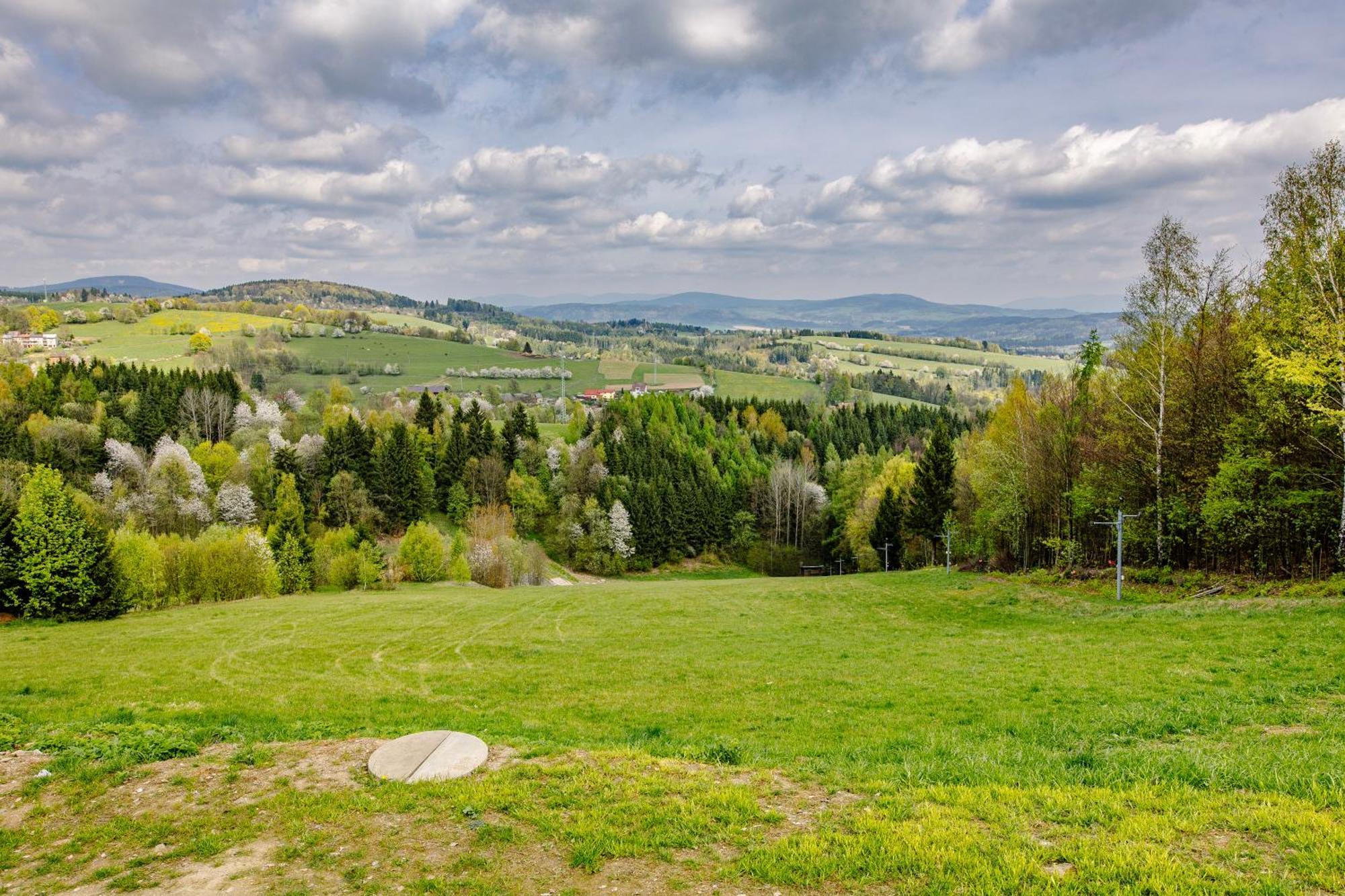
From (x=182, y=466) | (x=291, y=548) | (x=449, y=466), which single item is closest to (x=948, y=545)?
(x=291, y=548)

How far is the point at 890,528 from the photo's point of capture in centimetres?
6744

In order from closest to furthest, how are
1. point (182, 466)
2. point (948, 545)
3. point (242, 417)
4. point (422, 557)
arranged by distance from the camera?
point (948, 545)
point (422, 557)
point (182, 466)
point (242, 417)

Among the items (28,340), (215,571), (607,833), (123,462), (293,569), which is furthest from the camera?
(28,340)

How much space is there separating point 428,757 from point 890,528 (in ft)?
203

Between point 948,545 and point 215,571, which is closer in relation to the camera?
point 948,545

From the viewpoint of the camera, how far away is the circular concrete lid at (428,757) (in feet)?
34.8

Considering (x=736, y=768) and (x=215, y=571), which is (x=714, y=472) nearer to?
(x=215, y=571)

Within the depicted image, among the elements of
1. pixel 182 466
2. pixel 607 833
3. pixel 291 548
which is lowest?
pixel 291 548

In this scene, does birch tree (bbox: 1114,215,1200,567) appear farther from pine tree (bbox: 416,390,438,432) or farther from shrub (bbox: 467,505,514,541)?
pine tree (bbox: 416,390,438,432)

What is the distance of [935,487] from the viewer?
58.5 metres

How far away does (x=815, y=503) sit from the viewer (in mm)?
94250

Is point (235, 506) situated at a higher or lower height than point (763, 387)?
lower

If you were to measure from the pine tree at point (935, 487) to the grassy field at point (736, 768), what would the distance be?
34.1 metres

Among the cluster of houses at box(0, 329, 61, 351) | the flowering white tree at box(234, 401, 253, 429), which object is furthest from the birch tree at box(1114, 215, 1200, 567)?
the cluster of houses at box(0, 329, 61, 351)
